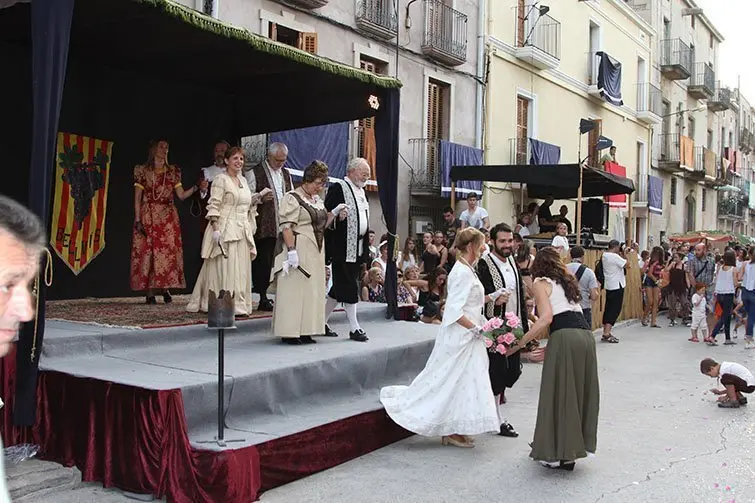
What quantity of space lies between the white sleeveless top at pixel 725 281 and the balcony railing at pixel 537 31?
9314 mm

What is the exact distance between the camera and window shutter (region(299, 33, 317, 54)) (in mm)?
14172

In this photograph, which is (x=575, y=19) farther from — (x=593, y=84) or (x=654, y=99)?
(x=654, y=99)

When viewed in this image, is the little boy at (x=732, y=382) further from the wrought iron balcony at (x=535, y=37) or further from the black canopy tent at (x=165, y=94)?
the wrought iron balcony at (x=535, y=37)

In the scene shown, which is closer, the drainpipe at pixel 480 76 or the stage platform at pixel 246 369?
the stage platform at pixel 246 369

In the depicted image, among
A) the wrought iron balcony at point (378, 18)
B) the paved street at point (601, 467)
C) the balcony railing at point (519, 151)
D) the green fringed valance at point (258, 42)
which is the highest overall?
the wrought iron balcony at point (378, 18)

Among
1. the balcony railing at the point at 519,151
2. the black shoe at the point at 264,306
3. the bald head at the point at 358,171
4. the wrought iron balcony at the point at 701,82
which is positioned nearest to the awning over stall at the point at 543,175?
the balcony railing at the point at 519,151

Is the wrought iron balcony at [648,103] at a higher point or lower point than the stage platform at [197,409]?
higher

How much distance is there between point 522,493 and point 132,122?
663 cm

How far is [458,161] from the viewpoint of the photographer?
18.1m

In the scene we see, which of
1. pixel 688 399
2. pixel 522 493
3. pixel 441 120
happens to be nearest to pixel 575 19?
pixel 441 120

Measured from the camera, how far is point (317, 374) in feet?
21.0

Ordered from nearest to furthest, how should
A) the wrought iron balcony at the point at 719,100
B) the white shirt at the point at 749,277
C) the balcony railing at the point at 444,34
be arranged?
the white shirt at the point at 749,277 → the balcony railing at the point at 444,34 → the wrought iron balcony at the point at 719,100

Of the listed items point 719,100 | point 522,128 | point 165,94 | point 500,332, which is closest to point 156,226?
point 165,94

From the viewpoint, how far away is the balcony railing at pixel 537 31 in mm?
21259
